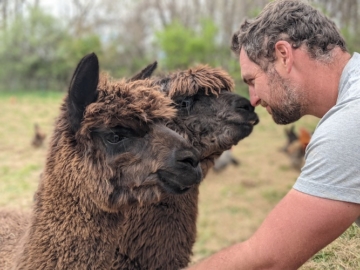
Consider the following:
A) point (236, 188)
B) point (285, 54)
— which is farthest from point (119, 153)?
point (236, 188)

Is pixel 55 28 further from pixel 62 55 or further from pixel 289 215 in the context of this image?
pixel 289 215

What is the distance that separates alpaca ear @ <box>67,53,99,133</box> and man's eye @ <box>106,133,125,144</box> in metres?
0.22

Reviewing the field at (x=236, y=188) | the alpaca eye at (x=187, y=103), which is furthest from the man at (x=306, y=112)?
the field at (x=236, y=188)

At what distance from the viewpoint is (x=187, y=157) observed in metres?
2.87

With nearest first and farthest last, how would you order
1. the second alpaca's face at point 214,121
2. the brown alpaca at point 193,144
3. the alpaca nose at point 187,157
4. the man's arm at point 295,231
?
1. the man's arm at point 295,231
2. the alpaca nose at point 187,157
3. the brown alpaca at point 193,144
4. the second alpaca's face at point 214,121

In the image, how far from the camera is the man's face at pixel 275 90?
112 inches

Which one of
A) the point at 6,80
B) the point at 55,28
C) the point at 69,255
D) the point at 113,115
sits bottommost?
the point at 6,80

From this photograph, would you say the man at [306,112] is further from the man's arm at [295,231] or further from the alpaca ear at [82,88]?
the alpaca ear at [82,88]

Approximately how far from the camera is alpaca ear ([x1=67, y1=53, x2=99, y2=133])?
2.78 metres

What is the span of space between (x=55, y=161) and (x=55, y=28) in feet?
131

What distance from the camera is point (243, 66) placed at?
316 cm

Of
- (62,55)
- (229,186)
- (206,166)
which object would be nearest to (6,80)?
(62,55)

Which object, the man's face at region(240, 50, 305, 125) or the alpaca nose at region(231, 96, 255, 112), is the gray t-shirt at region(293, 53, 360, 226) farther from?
the alpaca nose at region(231, 96, 255, 112)

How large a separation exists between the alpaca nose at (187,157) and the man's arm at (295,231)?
79 cm
